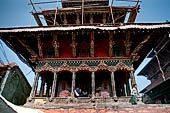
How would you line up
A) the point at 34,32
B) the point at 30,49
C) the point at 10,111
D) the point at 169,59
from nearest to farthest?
1. the point at 10,111
2. the point at 34,32
3. the point at 30,49
4. the point at 169,59

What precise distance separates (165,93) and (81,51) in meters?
10.7

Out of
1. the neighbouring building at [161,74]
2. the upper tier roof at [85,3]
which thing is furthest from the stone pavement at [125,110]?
the upper tier roof at [85,3]

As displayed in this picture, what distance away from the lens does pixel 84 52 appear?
34.3ft

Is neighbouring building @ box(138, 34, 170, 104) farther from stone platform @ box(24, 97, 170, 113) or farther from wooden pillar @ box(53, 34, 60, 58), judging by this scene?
wooden pillar @ box(53, 34, 60, 58)

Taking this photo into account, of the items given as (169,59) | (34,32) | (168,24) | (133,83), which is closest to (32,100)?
(34,32)

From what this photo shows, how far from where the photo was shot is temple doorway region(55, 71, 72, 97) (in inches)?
388

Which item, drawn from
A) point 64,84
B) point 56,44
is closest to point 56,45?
point 56,44

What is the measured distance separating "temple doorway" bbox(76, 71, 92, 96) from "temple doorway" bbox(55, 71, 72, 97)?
2.33ft

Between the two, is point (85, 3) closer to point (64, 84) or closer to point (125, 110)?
point (64, 84)

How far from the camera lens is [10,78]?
28.0ft

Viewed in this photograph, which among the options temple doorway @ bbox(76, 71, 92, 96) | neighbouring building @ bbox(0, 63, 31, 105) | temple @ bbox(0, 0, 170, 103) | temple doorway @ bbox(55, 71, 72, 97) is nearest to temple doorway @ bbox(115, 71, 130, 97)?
temple @ bbox(0, 0, 170, 103)

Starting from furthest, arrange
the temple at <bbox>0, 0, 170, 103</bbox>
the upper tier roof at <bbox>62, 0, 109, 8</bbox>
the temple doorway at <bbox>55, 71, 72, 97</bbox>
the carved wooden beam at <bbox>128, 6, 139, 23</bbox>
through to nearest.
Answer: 1. the upper tier roof at <bbox>62, 0, 109, 8</bbox>
2. the carved wooden beam at <bbox>128, 6, 139, 23</bbox>
3. the temple doorway at <bbox>55, 71, 72, 97</bbox>
4. the temple at <bbox>0, 0, 170, 103</bbox>

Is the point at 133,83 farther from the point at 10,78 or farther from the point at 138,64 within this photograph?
the point at 10,78

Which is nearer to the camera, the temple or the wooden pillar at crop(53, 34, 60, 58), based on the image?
the temple
